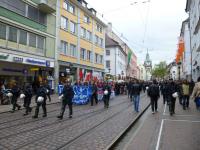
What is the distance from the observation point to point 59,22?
119ft

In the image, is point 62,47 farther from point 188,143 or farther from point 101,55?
point 188,143

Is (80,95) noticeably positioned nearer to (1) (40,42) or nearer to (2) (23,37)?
(2) (23,37)

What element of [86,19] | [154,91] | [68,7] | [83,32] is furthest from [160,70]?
[154,91]

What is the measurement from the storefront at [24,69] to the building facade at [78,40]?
9.97 ft

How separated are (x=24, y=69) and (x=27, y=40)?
2.92 m

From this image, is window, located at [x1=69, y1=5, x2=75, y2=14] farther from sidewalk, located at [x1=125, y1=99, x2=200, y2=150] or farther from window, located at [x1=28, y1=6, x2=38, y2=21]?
sidewalk, located at [x1=125, y1=99, x2=200, y2=150]

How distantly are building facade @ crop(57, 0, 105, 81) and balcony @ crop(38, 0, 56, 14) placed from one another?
7.81 ft

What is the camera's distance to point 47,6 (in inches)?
1257

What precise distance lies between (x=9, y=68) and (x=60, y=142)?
2138 cm

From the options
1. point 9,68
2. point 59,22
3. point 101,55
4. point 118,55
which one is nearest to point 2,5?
point 9,68

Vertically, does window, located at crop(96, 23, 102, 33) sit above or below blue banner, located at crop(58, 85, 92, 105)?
above

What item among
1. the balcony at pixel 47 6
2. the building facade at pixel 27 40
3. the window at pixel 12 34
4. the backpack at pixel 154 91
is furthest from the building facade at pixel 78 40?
the backpack at pixel 154 91

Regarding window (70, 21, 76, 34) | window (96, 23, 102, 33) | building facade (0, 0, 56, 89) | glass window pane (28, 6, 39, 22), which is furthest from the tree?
glass window pane (28, 6, 39, 22)

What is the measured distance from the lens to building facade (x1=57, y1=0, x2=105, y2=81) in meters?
37.5
